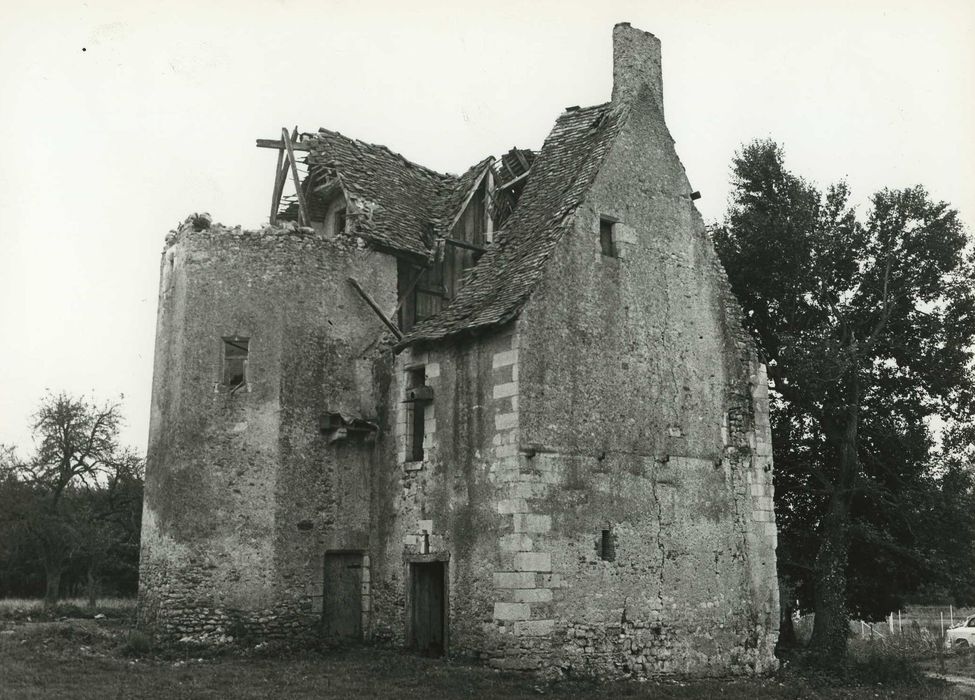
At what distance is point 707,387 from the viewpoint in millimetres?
18391

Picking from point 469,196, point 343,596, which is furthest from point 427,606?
point 469,196

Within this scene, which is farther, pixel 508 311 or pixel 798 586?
pixel 798 586

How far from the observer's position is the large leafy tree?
24.2m

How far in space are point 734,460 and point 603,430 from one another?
3.52 metres

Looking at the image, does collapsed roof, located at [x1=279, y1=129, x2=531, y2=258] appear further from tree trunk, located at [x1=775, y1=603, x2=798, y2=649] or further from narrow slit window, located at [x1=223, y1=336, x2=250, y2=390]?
tree trunk, located at [x1=775, y1=603, x2=798, y2=649]

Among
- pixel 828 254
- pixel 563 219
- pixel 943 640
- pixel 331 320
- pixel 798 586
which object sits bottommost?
pixel 943 640

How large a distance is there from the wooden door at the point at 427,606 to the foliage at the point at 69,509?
17.8 meters

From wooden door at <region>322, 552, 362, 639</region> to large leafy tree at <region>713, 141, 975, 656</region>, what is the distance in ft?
40.1

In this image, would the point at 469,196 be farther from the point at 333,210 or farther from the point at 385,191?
the point at 333,210

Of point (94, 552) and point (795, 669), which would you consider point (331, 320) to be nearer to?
point (795, 669)

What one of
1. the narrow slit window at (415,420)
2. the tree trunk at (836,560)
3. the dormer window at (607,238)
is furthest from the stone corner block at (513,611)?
the tree trunk at (836,560)

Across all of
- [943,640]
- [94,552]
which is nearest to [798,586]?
[943,640]

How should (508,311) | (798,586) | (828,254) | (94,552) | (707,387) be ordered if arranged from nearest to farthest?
(508,311)
(707,387)
(828,254)
(798,586)
(94,552)

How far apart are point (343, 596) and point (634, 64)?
40.1ft
